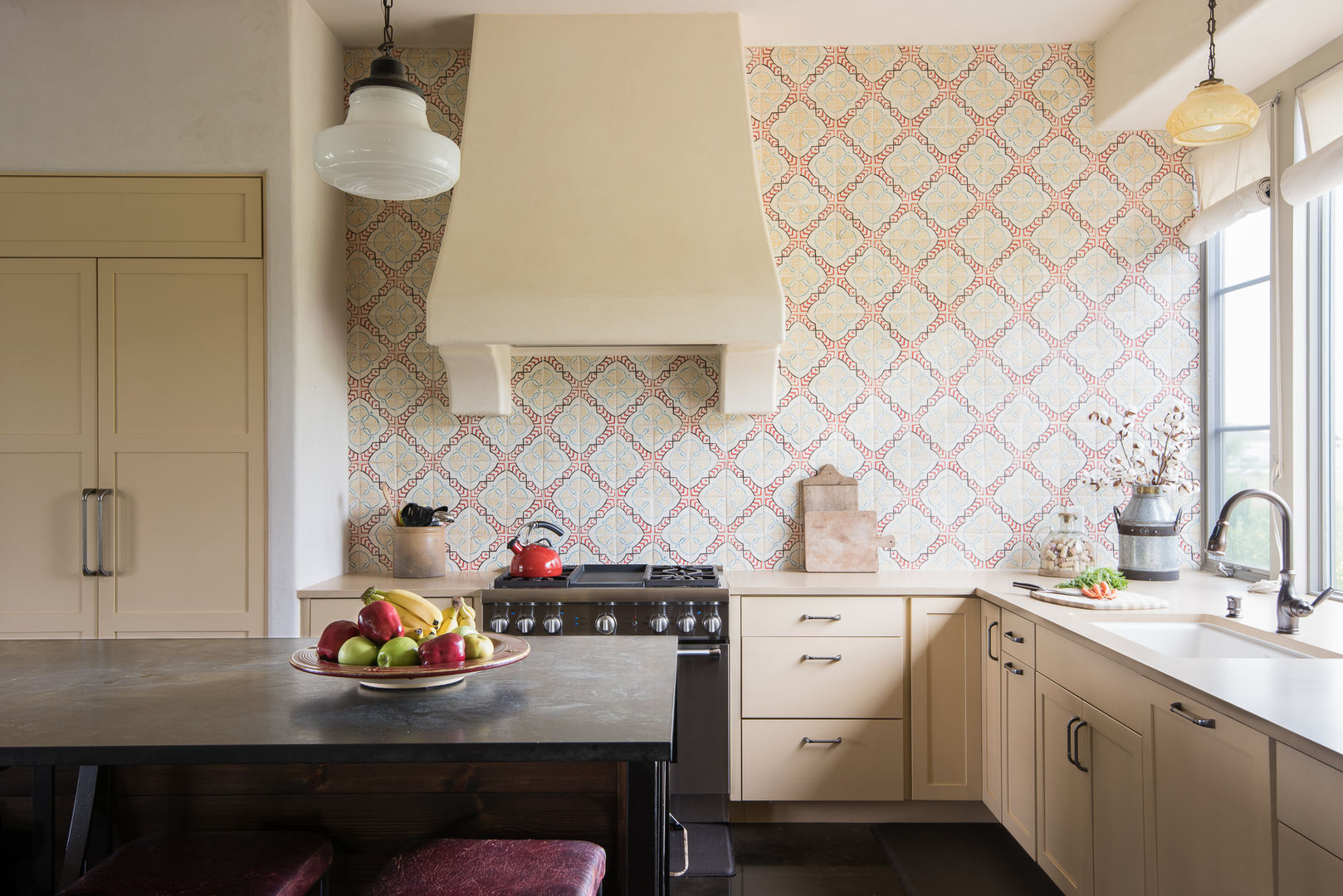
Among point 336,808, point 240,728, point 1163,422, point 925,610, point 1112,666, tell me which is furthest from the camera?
point 1163,422

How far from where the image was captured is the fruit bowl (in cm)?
154

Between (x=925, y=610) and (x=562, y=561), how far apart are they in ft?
4.79

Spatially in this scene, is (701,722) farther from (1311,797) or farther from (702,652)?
(1311,797)

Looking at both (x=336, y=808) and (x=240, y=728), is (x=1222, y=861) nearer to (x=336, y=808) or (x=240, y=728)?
(x=336, y=808)

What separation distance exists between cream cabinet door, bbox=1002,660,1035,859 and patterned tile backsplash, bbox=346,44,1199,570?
0.84m

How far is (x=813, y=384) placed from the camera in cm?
373

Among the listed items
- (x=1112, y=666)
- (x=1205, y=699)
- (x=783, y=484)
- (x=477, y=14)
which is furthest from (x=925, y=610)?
(x=477, y=14)

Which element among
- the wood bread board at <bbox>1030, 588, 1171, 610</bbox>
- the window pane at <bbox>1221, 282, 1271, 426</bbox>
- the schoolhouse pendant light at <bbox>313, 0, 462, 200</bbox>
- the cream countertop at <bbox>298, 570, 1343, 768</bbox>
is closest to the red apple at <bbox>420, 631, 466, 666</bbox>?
the schoolhouse pendant light at <bbox>313, 0, 462, 200</bbox>

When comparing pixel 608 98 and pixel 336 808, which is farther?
pixel 608 98

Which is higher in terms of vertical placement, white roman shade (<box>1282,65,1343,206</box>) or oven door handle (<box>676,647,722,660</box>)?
white roman shade (<box>1282,65,1343,206</box>)

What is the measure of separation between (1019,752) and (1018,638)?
369 millimetres

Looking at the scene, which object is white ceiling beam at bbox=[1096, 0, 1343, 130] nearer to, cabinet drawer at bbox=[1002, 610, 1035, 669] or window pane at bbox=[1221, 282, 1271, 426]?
window pane at bbox=[1221, 282, 1271, 426]

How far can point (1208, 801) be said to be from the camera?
1.81 metres

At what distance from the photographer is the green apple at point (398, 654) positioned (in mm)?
1590
